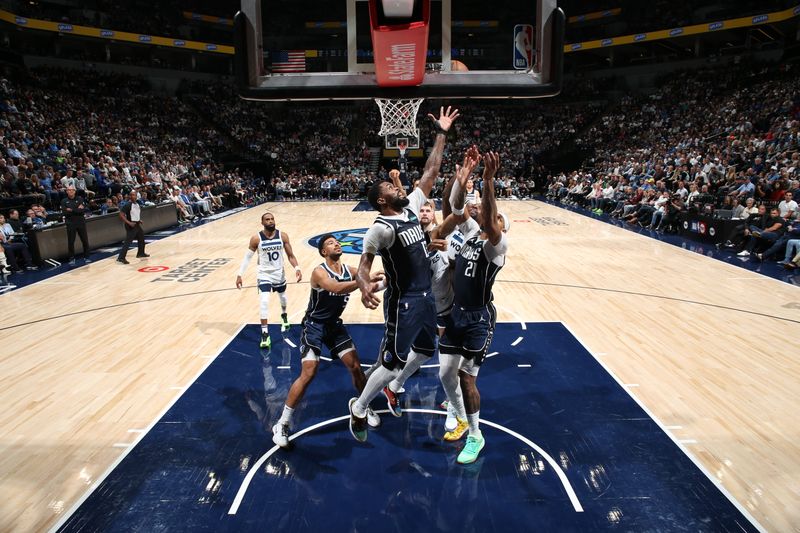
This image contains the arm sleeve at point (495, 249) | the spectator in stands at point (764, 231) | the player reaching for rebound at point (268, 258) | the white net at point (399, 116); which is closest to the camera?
the arm sleeve at point (495, 249)

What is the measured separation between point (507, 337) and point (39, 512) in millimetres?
5528

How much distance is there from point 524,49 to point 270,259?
172 inches

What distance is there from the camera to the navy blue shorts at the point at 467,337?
14.3 feet

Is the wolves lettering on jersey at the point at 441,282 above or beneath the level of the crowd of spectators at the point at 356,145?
beneath

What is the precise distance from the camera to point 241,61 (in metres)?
6.15

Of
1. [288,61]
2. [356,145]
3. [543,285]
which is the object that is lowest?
[543,285]

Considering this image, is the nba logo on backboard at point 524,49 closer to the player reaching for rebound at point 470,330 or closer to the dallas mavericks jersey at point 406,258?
the player reaching for rebound at point 470,330

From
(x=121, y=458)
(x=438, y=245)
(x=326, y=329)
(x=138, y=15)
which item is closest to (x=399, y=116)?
(x=438, y=245)

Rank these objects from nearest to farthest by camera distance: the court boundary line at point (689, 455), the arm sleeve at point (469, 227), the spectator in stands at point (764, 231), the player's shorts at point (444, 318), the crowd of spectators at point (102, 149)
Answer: the court boundary line at point (689, 455), the arm sleeve at point (469, 227), the player's shorts at point (444, 318), the spectator in stands at point (764, 231), the crowd of spectators at point (102, 149)

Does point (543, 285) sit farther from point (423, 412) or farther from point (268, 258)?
point (423, 412)

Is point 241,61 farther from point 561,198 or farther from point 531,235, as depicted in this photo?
point 561,198

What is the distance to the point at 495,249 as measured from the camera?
13.9 feet

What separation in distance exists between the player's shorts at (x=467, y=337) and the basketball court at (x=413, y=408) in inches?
35.1

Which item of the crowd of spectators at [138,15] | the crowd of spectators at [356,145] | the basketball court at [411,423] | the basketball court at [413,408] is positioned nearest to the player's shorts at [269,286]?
the basketball court at [413,408]
